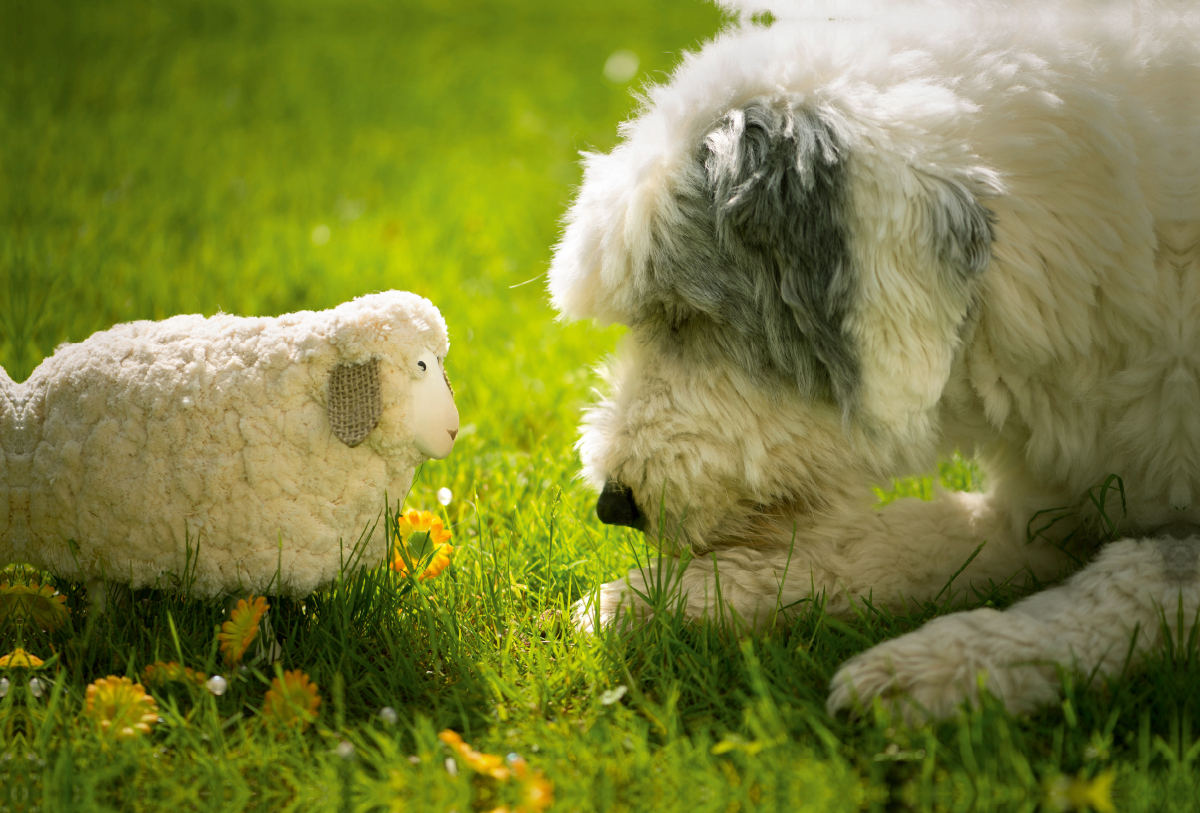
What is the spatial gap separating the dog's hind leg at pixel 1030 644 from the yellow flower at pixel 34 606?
1622 mm

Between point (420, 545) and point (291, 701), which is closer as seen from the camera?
point (291, 701)

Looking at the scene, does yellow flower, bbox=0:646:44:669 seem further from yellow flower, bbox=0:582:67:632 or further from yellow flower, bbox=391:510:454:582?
yellow flower, bbox=391:510:454:582

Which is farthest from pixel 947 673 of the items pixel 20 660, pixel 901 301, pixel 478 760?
pixel 20 660

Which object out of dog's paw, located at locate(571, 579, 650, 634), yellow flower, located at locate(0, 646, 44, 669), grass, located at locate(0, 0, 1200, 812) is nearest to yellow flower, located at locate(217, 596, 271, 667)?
grass, located at locate(0, 0, 1200, 812)

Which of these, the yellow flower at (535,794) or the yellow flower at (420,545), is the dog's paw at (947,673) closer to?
the yellow flower at (535,794)

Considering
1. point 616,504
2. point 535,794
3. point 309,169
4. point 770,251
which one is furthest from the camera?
point 309,169

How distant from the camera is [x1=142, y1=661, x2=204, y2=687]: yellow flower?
1.93 m

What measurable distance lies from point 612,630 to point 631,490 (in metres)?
0.31

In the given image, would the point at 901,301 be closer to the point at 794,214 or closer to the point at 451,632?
the point at 794,214

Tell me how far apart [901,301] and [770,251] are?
0.92ft

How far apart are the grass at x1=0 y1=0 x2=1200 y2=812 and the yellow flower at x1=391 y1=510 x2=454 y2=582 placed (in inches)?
2.2

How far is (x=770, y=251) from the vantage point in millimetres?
2035

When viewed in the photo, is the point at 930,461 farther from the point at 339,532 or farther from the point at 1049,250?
the point at 339,532

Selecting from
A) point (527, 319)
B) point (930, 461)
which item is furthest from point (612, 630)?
point (527, 319)
